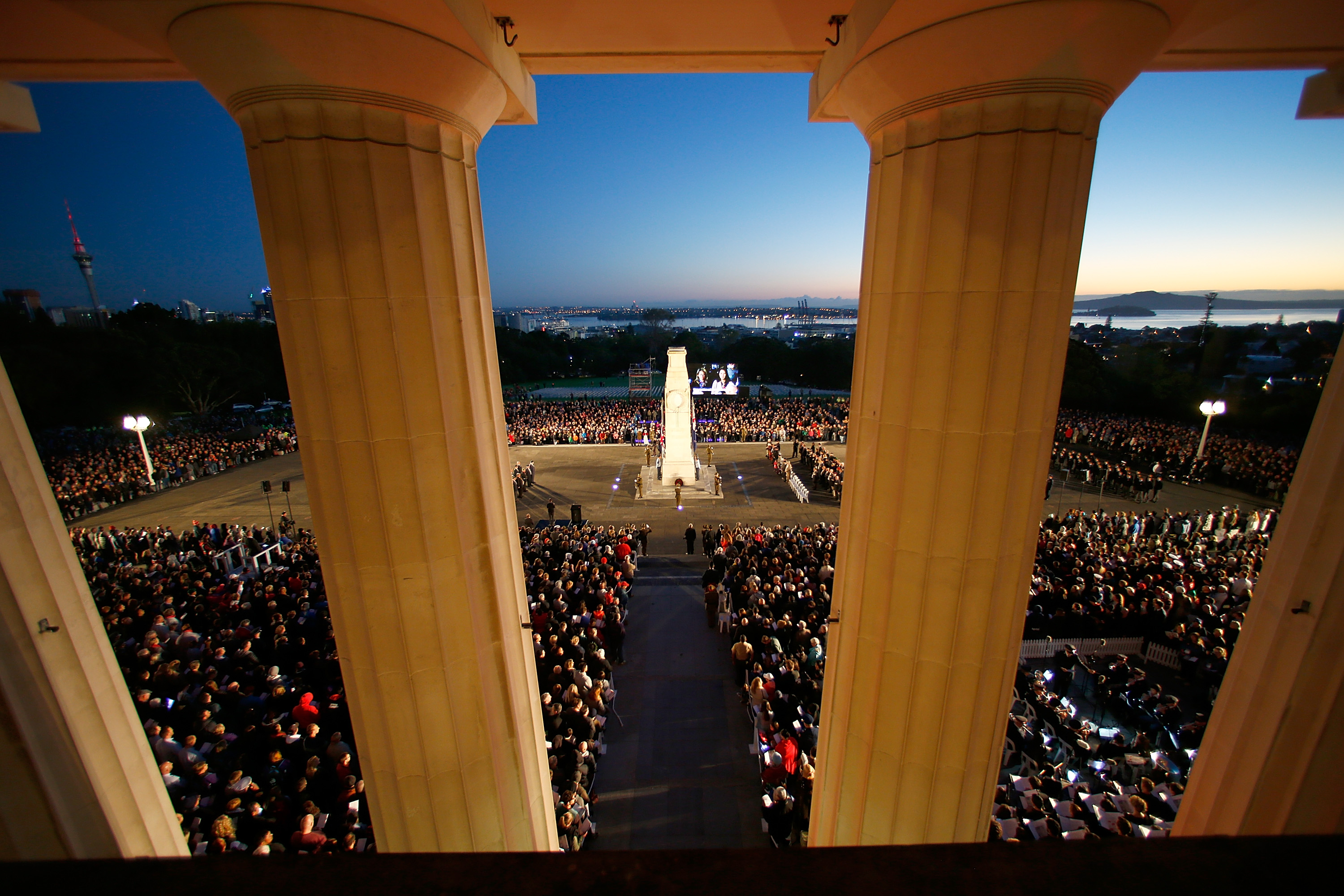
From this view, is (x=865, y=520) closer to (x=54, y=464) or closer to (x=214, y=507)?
(x=214, y=507)

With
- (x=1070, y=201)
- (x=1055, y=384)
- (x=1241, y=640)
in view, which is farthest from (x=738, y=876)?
(x=1241, y=640)

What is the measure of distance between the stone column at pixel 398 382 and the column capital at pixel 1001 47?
239 cm

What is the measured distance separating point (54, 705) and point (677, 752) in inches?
282

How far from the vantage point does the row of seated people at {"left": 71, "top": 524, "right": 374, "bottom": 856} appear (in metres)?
5.91

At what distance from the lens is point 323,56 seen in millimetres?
2846

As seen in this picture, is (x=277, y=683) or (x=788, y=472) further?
(x=788, y=472)

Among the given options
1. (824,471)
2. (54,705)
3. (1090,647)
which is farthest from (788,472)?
(54,705)

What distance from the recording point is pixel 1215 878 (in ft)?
3.41

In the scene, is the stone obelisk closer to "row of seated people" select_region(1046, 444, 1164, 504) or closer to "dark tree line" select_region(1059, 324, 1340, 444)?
"row of seated people" select_region(1046, 444, 1164, 504)

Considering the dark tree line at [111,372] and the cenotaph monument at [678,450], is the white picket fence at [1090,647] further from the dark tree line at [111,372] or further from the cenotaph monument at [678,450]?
the dark tree line at [111,372]

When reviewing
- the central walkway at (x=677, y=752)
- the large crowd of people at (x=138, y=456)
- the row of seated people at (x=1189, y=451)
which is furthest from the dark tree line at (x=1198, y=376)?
the large crowd of people at (x=138, y=456)

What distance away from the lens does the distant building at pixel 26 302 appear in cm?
3656

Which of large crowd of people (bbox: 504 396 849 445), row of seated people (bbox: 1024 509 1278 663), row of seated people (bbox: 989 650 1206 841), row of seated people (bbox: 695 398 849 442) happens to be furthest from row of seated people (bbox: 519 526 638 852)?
row of seated people (bbox: 695 398 849 442)

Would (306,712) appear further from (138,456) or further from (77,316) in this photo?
(77,316)
